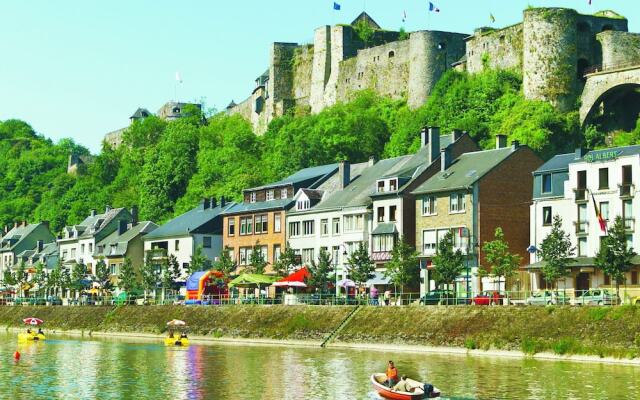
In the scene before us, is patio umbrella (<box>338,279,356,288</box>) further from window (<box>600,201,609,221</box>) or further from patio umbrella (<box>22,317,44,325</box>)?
patio umbrella (<box>22,317,44,325</box>)

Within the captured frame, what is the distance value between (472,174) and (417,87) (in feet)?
164

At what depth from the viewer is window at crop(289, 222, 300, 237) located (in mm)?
98081

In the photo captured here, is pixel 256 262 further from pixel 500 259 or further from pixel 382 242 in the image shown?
pixel 500 259

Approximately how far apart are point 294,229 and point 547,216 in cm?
2547

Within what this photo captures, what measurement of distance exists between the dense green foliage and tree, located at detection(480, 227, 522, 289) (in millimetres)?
28224

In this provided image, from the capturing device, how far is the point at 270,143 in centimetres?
14900

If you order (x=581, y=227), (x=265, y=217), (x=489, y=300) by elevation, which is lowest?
(x=489, y=300)

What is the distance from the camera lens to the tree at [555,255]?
71375 millimetres

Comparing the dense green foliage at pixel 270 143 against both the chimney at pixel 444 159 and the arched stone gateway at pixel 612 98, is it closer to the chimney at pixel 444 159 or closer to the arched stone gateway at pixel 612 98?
the arched stone gateway at pixel 612 98

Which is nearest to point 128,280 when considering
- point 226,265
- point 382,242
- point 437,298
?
point 226,265

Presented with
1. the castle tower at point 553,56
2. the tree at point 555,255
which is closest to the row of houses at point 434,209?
the tree at point 555,255

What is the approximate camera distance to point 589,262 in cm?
7388

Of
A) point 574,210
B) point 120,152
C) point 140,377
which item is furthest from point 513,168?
point 120,152

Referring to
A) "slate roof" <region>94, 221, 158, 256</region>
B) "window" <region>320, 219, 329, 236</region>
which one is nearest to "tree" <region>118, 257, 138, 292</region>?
"slate roof" <region>94, 221, 158, 256</region>
